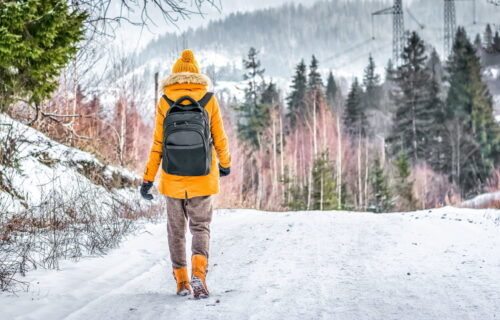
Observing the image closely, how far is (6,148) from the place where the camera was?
5.57 metres

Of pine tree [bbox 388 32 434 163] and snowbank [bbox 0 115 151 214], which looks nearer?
snowbank [bbox 0 115 151 214]

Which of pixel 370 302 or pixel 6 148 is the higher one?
pixel 6 148

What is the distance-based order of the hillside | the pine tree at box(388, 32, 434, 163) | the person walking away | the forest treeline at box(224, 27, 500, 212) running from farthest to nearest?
the pine tree at box(388, 32, 434, 163), the forest treeline at box(224, 27, 500, 212), the hillside, the person walking away

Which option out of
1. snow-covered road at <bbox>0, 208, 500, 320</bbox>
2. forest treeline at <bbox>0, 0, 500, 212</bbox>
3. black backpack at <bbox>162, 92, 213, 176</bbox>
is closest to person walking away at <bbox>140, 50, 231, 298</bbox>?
black backpack at <bbox>162, 92, 213, 176</bbox>

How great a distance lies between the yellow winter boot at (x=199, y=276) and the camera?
→ 3131mm

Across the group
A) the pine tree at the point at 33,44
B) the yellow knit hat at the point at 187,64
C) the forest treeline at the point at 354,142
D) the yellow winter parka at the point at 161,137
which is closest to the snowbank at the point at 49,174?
the pine tree at the point at 33,44

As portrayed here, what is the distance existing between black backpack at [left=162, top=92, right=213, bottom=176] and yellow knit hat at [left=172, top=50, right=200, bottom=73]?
0.33 meters

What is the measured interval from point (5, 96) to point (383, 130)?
192 ft

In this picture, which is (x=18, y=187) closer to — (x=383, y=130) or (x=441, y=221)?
(x=441, y=221)

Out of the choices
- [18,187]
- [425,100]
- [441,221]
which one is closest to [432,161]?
[425,100]

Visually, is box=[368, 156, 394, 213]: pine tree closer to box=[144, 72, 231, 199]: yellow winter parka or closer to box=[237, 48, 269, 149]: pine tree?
box=[237, 48, 269, 149]: pine tree

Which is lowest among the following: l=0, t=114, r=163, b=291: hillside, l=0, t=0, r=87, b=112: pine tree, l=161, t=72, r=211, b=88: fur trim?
l=0, t=114, r=163, b=291: hillside

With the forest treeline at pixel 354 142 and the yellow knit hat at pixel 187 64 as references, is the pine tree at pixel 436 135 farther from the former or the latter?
the yellow knit hat at pixel 187 64

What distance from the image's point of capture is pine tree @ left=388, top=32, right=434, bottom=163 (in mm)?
42531
